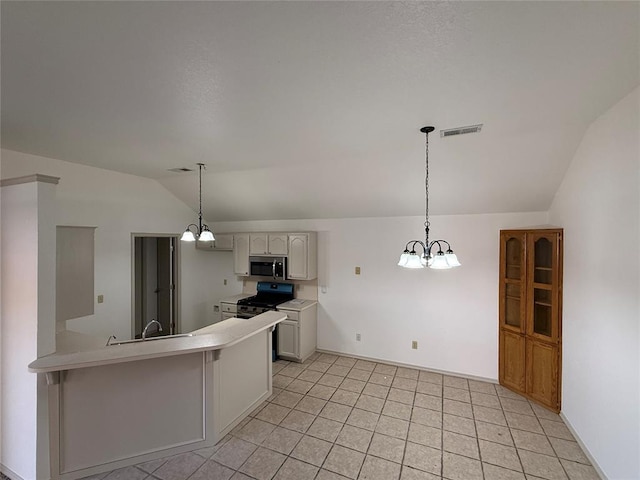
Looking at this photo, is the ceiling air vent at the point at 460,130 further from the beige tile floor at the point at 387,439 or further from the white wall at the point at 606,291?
the beige tile floor at the point at 387,439

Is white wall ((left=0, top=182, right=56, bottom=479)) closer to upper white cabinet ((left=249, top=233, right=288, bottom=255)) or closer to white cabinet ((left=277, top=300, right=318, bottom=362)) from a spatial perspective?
white cabinet ((left=277, top=300, right=318, bottom=362))

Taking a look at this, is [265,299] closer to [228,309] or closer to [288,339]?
[228,309]

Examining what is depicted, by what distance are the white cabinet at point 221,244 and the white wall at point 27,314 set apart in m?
3.15

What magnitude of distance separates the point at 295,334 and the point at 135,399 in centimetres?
235

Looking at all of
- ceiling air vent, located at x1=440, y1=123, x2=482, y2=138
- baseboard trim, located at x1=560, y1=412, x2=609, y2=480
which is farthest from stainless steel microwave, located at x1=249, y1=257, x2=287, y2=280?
baseboard trim, located at x1=560, y1=412, x2=609, y2=480

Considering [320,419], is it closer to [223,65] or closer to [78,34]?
[223,65]

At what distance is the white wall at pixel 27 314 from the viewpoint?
209 centimetres

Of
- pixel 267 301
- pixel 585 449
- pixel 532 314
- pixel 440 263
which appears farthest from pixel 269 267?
pixel 585 449

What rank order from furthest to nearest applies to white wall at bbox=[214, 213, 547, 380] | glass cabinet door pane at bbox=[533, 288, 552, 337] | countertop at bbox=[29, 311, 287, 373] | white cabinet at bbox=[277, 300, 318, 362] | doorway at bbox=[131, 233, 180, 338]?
doorway at bbox=[131, 233, 180, 338], white cabinet at bbox=[277, 300, 318, 362], white wall at bbox=[214, 213, 547, 380], glass cabinet door pane at bbox=[533, 288, 552, 337], countertop at bbox=[29, 311, 287, 373]

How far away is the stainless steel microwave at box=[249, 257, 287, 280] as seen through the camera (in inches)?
189

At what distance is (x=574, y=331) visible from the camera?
281cm

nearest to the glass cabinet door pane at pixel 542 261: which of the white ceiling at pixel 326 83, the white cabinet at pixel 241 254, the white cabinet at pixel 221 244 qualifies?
the white ceiling at pixel 326 83

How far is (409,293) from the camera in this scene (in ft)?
14.1

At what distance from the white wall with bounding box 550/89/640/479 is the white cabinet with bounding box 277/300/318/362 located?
3.26 meters
